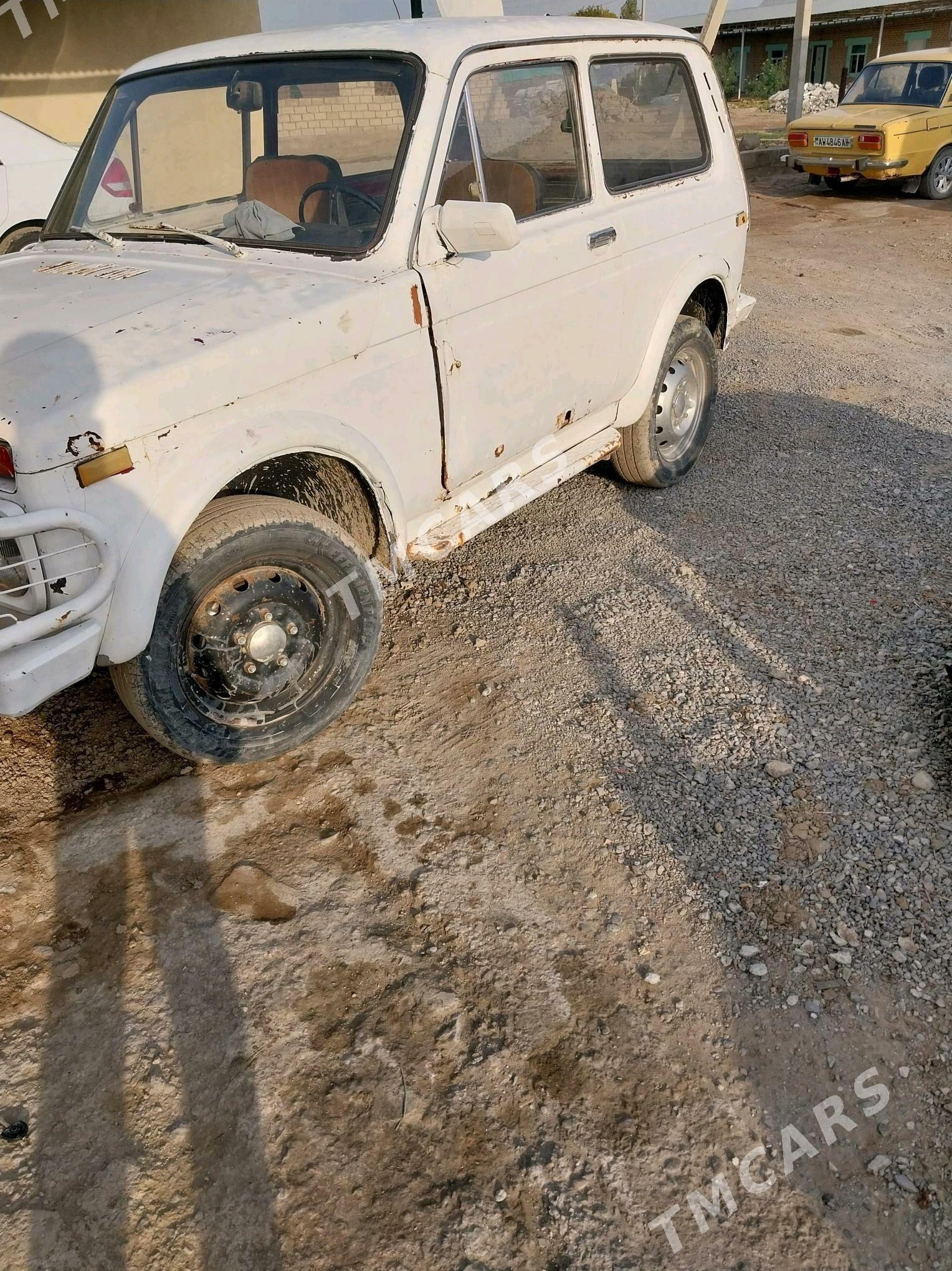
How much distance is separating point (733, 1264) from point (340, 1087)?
89 centimetres

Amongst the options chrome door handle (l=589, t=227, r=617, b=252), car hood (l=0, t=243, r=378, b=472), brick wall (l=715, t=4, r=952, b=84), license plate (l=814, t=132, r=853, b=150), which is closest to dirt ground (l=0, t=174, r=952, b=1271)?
car hood (l=0, t=243, r=378, b=472)

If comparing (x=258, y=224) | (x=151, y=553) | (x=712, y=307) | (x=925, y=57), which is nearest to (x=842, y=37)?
(x=925, y=57)

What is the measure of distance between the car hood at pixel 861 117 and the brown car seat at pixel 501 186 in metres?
11.2

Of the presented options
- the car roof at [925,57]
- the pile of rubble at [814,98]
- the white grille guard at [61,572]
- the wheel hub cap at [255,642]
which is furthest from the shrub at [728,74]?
the white grille guard at [61,572]

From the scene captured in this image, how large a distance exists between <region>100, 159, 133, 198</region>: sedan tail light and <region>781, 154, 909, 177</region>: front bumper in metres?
11.9

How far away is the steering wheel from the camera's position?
10.4 feet

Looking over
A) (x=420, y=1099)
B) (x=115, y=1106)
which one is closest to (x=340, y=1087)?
(x=420, y=1099)

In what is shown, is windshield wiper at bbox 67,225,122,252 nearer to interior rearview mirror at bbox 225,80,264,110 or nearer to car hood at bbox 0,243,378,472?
car hood at bbox 0,243,378,472

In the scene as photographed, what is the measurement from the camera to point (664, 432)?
195 inches

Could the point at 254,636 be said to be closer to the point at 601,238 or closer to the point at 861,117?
the point at 601,238

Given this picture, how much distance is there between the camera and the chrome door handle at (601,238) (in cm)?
383

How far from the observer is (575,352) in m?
3.90

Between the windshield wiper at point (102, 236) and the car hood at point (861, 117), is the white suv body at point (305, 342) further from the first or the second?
the car hood at point (861, 117)

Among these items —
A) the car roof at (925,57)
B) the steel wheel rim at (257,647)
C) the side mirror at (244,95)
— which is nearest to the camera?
the steel wheel rim at (257,647)
